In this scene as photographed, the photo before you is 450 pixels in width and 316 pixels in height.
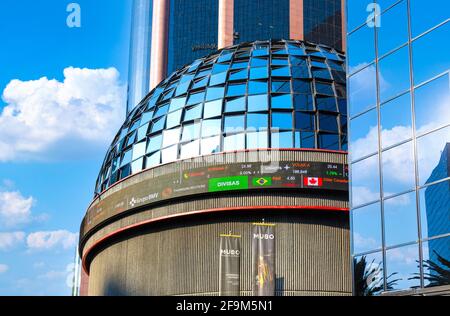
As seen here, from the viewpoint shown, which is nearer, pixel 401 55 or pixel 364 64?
pixel 401 55

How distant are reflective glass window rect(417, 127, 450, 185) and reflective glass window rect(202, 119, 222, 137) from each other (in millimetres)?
27791

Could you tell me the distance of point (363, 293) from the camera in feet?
78.5

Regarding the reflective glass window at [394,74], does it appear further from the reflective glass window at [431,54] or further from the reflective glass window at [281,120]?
the reflective glass window at [281,120]

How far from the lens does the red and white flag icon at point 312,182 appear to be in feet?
147

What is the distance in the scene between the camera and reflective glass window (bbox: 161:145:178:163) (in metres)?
48.8

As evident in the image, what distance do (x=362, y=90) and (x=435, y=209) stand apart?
19.3 ft

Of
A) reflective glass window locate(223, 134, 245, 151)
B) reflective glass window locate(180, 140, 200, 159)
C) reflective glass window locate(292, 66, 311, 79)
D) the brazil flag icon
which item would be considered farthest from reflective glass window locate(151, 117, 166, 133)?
reflective glass window locate(292, 66, 311, 79)

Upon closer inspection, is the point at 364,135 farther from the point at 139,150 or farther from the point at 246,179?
the point at 139,150

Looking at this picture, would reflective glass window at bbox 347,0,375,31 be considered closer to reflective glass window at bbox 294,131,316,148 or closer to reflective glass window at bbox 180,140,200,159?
reflective glass window at bbox 294,131,316,148

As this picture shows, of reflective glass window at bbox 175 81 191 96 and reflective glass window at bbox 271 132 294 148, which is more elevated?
reflective glass window at bbox 175 81 191 96

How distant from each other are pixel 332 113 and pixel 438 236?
2891cm

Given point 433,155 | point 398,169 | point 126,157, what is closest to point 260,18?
point 126,157
